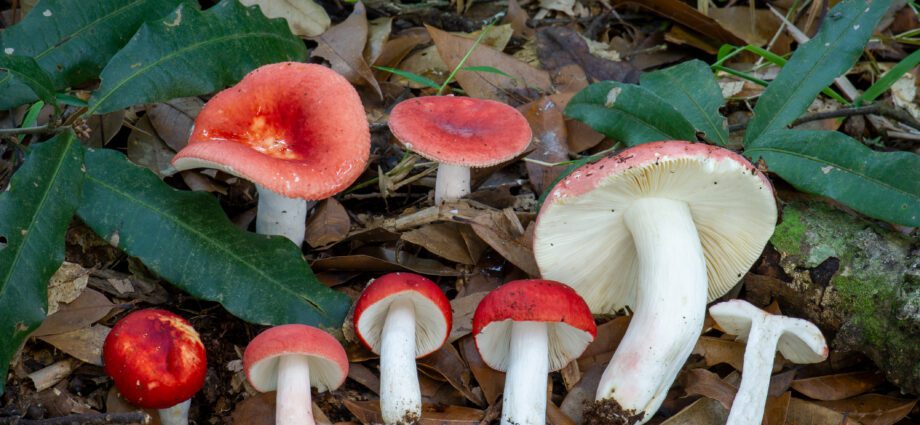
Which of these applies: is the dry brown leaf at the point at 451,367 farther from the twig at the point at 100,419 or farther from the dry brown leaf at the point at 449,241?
the twig at the point at 100,419

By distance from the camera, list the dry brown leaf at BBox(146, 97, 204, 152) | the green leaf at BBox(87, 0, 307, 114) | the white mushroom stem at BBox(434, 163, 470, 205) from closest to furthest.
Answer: the green leaf at BBox(87, 0, 307, 114) → the white mushroom stem at BBox(434, 163, 470, 205) → the dry brown leaf at BBox(146, 97, 204, 152)

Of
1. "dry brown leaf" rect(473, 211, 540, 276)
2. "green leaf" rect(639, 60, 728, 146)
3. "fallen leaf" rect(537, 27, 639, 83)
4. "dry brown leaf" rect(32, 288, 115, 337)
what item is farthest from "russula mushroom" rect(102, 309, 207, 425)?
"fallen leaf" rect(537, 27, 639, 83)

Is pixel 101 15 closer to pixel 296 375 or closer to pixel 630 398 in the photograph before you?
pixel 296 375

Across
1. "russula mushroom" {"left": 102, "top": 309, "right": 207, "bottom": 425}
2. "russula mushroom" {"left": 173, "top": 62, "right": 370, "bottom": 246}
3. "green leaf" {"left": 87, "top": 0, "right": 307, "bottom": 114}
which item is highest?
"green leaf" {"left": 87, "top": 0, "right": 307, "bottom": 114}

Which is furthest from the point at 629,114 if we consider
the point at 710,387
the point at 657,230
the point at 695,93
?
the point at 710,387

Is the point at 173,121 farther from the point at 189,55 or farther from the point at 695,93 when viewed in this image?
the point at 695,93

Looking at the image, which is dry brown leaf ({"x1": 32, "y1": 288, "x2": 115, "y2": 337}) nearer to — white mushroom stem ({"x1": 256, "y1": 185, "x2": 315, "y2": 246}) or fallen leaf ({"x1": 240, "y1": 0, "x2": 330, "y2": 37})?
white mushroom stem ({"x1": 256, "y1": 185, "x2": 315, "y2": 246})

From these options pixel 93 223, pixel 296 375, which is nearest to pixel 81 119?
pixel 93 223
